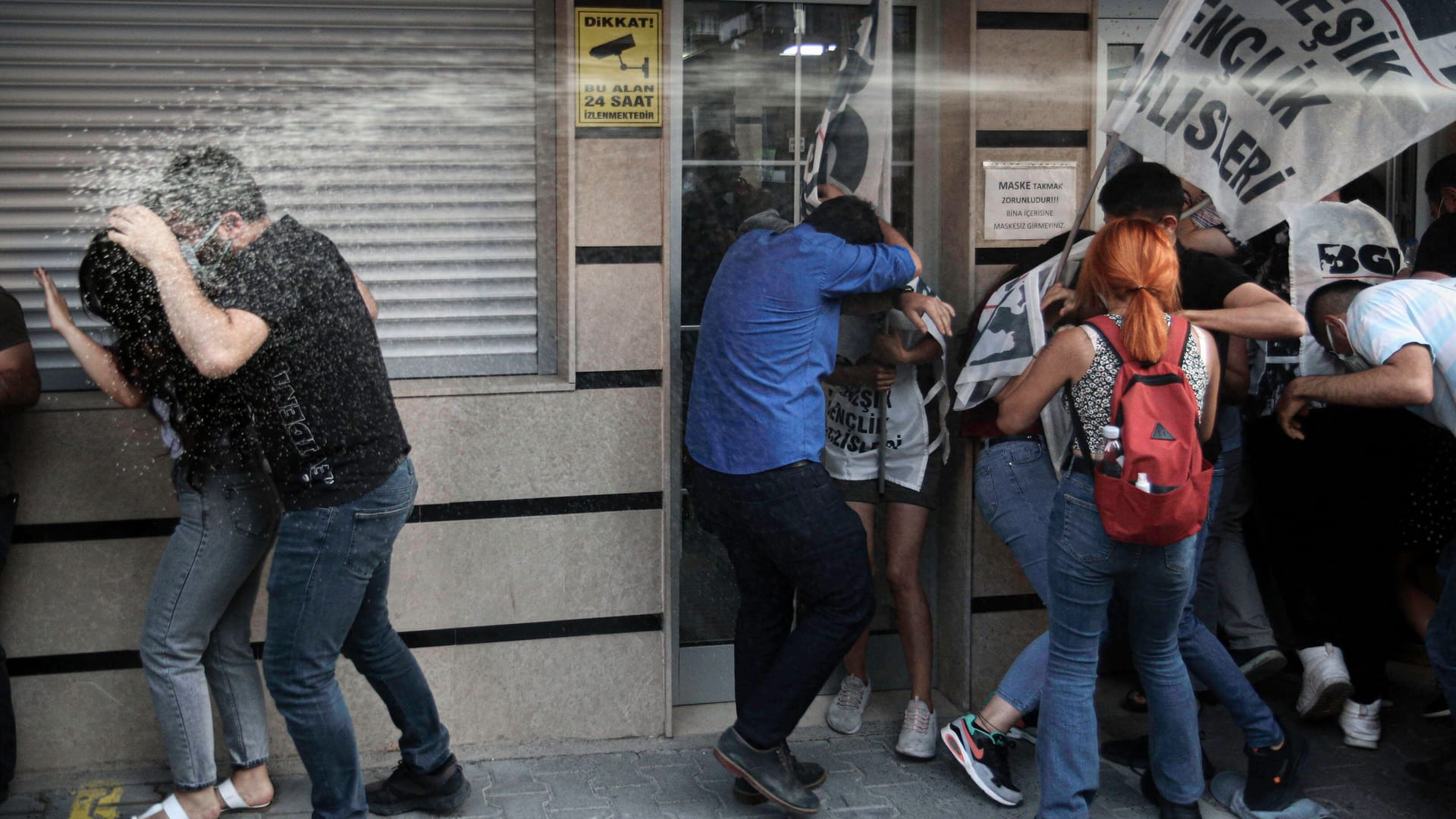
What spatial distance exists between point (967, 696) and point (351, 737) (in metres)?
2.32

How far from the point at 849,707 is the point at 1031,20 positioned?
98.2 inches

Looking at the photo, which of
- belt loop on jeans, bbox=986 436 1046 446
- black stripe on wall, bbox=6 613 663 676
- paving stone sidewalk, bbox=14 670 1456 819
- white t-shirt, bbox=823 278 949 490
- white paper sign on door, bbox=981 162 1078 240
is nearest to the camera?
paving stone sidewalk, bbox=14 670 1456 819

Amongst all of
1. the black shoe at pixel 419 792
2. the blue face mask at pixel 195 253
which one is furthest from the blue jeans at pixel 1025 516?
the blue face mask at pixel 195 253

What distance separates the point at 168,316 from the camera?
330 centimetres

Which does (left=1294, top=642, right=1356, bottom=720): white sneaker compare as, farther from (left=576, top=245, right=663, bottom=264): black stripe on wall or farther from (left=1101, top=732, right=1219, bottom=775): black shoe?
(left=576, top=245, right=663, bottom=264): black stripe on wall

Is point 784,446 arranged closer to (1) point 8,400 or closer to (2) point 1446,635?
(2) point 1446,635

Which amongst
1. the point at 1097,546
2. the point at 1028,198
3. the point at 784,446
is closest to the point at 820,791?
the point at 784,446

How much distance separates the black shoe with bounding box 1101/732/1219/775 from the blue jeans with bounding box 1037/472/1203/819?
0.56m

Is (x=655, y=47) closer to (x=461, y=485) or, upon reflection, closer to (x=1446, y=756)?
(x=461, y=485)

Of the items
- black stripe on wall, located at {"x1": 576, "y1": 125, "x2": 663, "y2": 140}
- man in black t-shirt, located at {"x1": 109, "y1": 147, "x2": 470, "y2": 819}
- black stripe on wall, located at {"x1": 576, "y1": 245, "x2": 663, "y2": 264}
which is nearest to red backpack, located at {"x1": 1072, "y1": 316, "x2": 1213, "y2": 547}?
black stripe on wall, located at {"x1": 576, "y1": 245, "x2": 663, "y2": 264}

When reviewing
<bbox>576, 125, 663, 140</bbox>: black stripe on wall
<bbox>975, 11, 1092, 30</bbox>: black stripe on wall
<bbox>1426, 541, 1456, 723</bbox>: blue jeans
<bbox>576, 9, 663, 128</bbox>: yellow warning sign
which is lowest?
<bbox>1426, 541, 1456, 723</bbox>: blue jeans

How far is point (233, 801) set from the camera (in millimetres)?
4148

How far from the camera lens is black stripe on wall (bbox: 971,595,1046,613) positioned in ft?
16.7

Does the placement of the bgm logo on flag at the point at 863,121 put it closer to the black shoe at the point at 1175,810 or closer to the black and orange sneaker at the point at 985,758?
the black and orange sneaker at the point at 985,758
